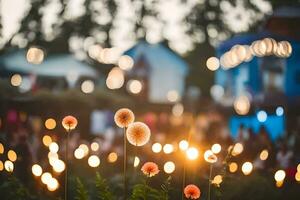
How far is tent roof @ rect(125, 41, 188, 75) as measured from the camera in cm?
3154

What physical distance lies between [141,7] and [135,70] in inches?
174

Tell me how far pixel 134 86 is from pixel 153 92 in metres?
2.57

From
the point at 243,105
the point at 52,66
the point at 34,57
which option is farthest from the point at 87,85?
the point at 243,105

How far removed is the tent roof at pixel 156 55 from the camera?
3154 cm

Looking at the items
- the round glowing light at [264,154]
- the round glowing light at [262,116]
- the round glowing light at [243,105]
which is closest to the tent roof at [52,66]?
the round glowing light at [243,105]

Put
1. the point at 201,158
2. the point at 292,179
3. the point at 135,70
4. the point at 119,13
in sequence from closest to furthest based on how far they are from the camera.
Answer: the point at 292,179
the point at 201,158
the point at 135,70
the point at 119,13

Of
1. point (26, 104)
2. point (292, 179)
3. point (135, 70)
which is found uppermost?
point (292, 179)

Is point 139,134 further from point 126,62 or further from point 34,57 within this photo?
point 126,62

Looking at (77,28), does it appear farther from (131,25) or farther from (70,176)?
(70,176)

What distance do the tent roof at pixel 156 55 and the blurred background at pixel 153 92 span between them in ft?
0.29

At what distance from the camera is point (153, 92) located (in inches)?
1264

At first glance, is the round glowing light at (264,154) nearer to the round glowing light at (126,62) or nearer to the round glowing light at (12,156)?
the round glowing light at (12,156)

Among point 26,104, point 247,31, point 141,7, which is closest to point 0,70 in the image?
point 26,104

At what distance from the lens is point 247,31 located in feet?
118
